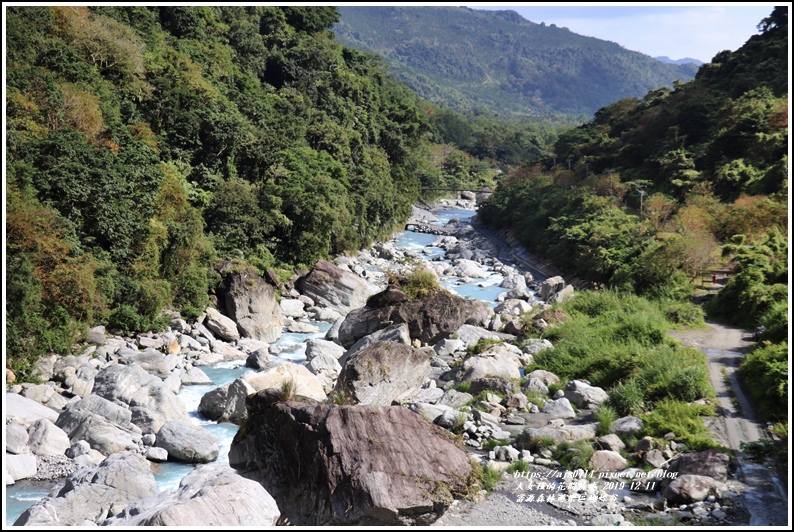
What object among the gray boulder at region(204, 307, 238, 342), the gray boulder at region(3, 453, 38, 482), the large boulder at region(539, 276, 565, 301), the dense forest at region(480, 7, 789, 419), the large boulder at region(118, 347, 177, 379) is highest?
the dense forest at region(480, 7, 789, 419)

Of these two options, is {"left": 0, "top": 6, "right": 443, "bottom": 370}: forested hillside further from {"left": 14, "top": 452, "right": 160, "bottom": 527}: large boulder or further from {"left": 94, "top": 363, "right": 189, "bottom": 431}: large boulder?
{"left": 14, "top": 452, "right": 160, "bottom": 527}: large boulder

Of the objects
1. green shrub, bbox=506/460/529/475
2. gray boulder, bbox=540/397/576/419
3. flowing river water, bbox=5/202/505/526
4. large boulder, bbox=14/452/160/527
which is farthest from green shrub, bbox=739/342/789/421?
large boulder, bbox=14/452/160/527

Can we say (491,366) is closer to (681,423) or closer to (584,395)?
(584,395)

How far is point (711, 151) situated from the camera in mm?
36875

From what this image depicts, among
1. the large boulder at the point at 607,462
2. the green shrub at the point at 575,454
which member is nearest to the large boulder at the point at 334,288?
the green shrub at the point at 575,454

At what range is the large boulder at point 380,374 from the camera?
13914 millimetres

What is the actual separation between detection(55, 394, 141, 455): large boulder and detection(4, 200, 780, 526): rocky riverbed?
1.3 inches

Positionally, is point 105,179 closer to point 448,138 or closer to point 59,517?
point 59,517

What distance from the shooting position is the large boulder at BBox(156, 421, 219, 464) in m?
12.9

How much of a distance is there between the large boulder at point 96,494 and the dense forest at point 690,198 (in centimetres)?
1101

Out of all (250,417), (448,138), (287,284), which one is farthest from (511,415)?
(448,138)

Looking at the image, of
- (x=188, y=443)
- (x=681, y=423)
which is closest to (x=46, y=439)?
(x=188, y=443)

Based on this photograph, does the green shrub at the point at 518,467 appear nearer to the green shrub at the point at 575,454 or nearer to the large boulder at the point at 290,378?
the green shrub at the point at 575,454

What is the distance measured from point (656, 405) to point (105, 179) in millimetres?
16825
